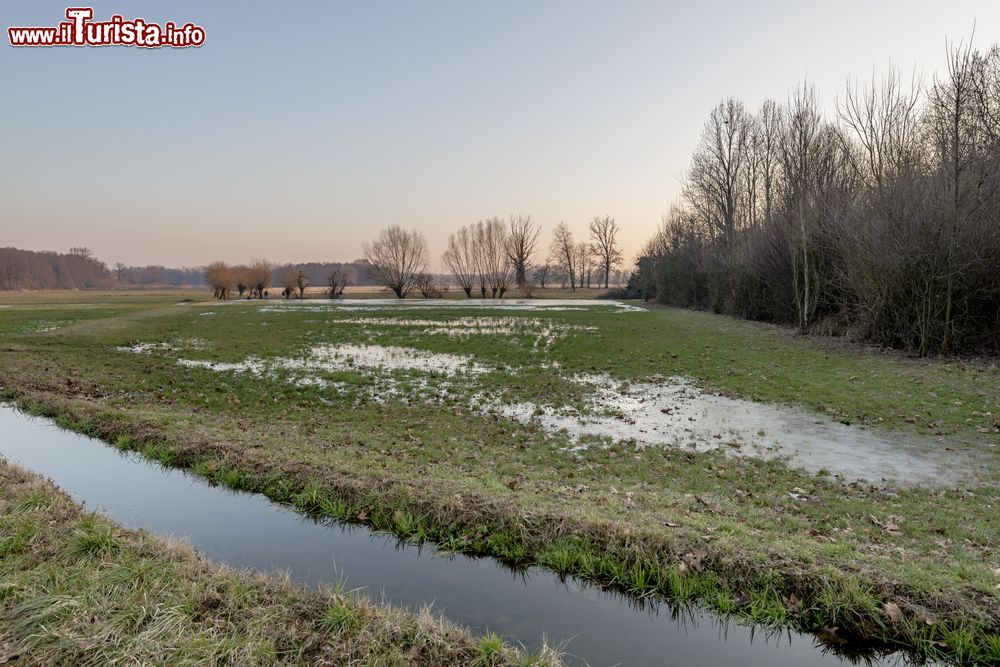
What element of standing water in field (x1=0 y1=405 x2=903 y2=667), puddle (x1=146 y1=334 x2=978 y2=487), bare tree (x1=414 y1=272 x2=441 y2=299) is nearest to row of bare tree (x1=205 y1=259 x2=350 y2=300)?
bare tree (x1=414 y1=272 x2=441 y2=299)

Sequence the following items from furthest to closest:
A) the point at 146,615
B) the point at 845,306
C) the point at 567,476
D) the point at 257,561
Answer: the point at 845,306
the point at 567,476
the point at 257,561
the point at 146,615

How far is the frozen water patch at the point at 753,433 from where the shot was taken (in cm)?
760

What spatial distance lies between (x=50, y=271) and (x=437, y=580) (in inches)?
7611

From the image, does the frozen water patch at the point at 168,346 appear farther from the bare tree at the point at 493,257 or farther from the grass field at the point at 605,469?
the bare tree at the point at 493,257

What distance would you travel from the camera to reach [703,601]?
454cm

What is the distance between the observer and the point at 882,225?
1936 cm

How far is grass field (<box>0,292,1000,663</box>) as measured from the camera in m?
4.52

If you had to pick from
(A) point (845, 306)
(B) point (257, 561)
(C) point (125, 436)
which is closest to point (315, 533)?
(B) point (257, 561)

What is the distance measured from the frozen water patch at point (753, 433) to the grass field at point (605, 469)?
27 centimetres

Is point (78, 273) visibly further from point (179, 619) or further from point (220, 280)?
point (179, 619)

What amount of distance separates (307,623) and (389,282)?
278ft

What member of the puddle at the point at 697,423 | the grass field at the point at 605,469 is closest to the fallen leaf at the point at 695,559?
the grass field at the point at 605,469

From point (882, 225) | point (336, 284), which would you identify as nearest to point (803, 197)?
point (882, 225)

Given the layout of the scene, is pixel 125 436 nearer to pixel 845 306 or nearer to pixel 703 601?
pixel 703 601
